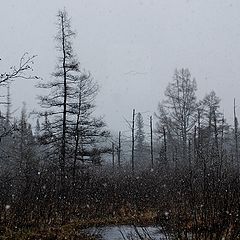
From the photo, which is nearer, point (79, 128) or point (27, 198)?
point (27, 198)

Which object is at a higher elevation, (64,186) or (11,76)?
(11,76)

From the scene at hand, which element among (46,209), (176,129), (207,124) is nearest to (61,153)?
(46,209)

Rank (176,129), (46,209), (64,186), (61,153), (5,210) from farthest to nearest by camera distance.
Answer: (176,129)
(61,153)
(64,186)
(46,209)
(5,210)

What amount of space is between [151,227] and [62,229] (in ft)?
10.1

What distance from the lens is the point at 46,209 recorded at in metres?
13.4

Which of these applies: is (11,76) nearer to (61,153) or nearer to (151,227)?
(151,227)

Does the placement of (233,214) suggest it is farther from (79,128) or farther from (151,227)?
(79,128)

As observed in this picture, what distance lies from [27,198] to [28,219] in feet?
2.30

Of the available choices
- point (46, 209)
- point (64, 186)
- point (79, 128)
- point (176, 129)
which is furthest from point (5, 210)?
point (176, 129)

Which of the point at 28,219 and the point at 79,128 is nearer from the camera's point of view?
the point at 28,219

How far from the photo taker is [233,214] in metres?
5.42

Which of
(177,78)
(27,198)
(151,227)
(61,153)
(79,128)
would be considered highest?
(177,78)

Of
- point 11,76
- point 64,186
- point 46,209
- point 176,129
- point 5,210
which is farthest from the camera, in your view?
point 176,129

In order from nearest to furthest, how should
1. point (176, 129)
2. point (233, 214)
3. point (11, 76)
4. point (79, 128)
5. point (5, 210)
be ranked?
point (233, 214)
point (11, 76)
point (5, 210)
point (79, 128)
point (176, 129)
